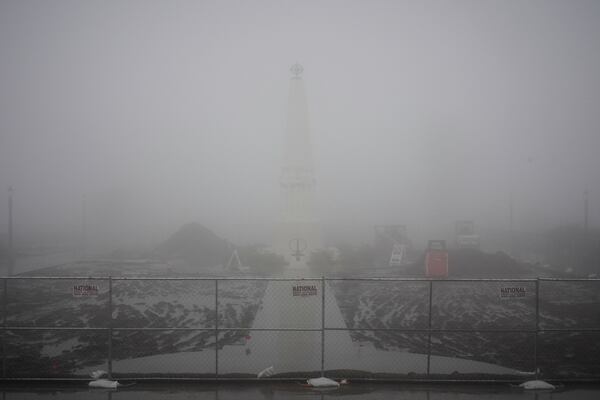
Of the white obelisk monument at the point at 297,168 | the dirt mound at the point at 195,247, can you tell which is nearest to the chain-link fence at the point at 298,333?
the white obelisk monument at the point at 297,168

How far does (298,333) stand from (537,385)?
249 inches

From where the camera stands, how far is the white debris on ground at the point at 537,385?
7828 millimetres

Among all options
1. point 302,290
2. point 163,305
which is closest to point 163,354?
point 302,290

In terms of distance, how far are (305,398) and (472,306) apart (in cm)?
1170

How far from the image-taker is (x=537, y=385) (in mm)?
7867

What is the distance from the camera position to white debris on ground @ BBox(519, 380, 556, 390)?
7828 mm

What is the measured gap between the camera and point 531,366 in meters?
9.73

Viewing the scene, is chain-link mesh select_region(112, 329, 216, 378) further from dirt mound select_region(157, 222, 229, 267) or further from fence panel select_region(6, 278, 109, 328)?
dirt mound select_region(157, 222, 229, 267)

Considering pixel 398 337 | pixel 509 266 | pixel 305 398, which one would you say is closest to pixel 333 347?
pixel 398 337

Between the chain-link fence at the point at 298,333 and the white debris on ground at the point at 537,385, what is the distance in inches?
14.1

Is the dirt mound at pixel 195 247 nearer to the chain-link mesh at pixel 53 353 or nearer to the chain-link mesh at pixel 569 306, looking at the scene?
the chain-link mesh at pixel 53 353

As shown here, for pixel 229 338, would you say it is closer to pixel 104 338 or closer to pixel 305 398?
pixel 104 338

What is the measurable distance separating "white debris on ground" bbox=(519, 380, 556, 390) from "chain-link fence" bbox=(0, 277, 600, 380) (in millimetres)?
358

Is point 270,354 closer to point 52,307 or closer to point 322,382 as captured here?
point 322,382
